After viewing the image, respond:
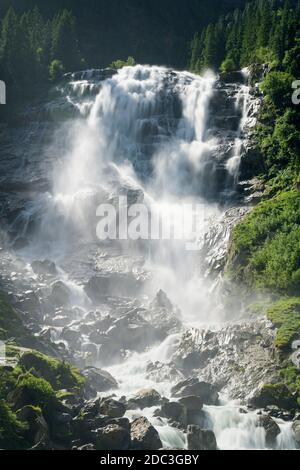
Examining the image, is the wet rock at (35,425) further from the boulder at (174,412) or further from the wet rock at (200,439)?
the wet rock at (200,439)

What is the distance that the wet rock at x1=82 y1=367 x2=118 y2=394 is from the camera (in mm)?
37781

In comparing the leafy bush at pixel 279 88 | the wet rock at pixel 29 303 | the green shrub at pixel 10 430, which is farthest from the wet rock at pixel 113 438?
the leafy bush at pixel 279 88

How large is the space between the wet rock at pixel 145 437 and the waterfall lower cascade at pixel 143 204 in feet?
2.80

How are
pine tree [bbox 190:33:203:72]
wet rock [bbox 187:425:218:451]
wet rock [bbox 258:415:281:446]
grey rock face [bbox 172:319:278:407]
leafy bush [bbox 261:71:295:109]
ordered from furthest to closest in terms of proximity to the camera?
pine tree [bbox 190:33:203:72] → leafy bush [bbox 261:71:295:109] → grey rock face [bbox 172:319:278:407] → wet rock [bbox 258:415:281:446] → wet rock [bbox 187:425:218:451]

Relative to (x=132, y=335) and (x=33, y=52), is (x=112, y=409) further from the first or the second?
(x=33, y=52)

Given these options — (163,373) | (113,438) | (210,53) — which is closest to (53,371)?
(163,373)

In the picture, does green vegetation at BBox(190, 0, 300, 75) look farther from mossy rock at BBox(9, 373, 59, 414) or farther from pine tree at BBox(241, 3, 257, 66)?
mossy rock at BBox(9, 373, 59, 414)

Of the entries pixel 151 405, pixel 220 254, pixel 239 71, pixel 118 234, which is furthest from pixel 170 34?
pixel 151 405

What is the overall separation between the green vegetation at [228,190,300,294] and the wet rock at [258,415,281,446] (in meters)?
13.2

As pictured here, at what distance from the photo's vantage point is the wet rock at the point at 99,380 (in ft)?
124

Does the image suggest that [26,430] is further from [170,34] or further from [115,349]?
[170,34]

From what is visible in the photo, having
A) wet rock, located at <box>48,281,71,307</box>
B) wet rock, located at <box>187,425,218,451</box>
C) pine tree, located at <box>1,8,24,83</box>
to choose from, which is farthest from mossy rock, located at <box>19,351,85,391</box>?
pine tree, located at <box>1,8,24,83</box>

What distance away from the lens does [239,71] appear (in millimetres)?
73938

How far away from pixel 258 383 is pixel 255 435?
17.8 feet
